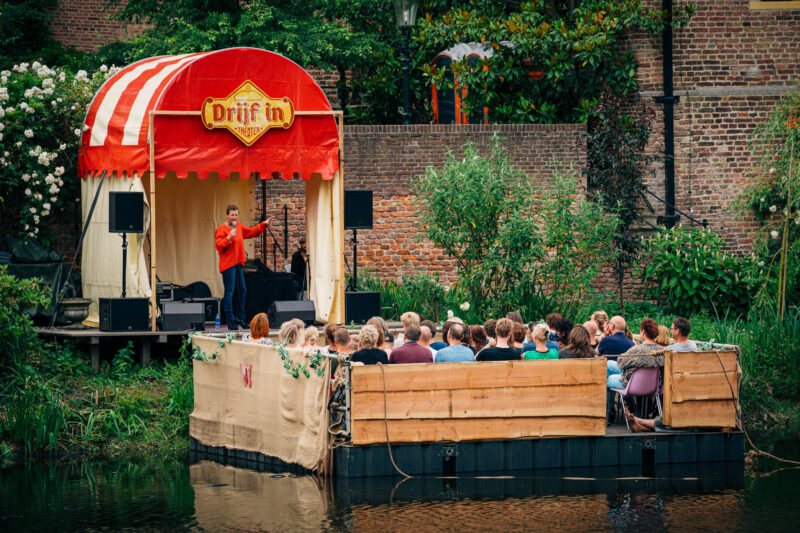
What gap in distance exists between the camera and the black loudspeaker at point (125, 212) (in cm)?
1391

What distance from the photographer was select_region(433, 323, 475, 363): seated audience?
35.9 feet

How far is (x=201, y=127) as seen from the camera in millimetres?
14648

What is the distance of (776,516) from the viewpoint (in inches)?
358

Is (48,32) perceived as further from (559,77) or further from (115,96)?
(559,77)

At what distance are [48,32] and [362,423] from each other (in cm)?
1616

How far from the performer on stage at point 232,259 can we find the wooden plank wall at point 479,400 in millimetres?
4821

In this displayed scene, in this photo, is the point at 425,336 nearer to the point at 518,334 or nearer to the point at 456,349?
the point at 456,349

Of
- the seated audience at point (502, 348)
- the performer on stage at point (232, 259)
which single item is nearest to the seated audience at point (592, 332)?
the seated audience at point (502, 348)

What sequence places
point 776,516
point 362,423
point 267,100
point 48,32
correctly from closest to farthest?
point 776,516, point 362,423, point 267,100, point 48,32

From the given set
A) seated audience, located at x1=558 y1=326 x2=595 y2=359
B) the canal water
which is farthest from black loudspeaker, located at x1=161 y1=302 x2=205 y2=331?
seated audience, located at x1=558 y1=326 x2=595 y2=359

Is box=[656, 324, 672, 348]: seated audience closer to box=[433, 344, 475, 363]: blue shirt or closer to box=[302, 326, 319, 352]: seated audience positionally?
box=[433, 344, 475, 363]: blue shirt

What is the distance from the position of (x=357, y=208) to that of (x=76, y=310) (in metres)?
3.87

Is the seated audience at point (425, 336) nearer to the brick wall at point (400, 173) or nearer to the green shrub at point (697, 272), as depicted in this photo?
the brick wall at point (400, 173)

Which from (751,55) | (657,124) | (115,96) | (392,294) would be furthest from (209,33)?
(751,55)
